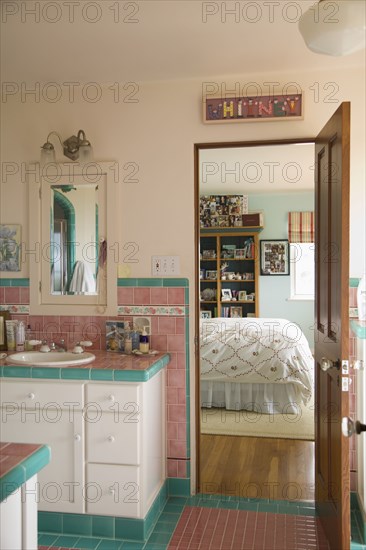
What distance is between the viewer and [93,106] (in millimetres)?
3381

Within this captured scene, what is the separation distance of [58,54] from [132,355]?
68.6 inches

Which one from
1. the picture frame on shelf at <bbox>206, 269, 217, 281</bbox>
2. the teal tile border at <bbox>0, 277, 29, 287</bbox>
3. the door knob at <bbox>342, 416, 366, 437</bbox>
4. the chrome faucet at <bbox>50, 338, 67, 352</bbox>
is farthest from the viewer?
the picture frame on shelf at <bbox>206, 269, 217, 281</bbox>

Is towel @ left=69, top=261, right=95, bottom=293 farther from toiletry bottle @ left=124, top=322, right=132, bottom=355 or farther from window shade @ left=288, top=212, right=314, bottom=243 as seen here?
window shade @ left=288, top=212, right=314, bottom=243

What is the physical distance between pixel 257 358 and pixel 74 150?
259cm

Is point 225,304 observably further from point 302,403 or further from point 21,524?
point 21,524

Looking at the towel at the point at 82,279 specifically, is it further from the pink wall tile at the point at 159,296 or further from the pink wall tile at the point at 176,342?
the pink wall tile at the point at 176,342

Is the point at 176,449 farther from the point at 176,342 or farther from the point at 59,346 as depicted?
the point at 59,346

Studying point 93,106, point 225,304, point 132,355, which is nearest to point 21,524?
point 132,355

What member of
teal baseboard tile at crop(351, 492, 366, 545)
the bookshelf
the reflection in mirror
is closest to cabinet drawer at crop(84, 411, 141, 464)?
the reflection in mirror

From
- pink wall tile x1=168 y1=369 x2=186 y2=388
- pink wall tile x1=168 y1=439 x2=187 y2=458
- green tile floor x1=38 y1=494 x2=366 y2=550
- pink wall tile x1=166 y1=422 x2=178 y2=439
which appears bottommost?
green tile floor x1=38 y1=494 x2=366 y2=550

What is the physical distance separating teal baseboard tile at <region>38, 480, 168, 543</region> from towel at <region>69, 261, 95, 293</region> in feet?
4.29

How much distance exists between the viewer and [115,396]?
2.73 m

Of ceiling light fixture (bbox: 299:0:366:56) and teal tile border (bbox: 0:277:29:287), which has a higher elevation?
ceiling light fixture (bbox: 299:0:366:56)

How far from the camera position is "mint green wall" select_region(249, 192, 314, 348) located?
7.86 metres
